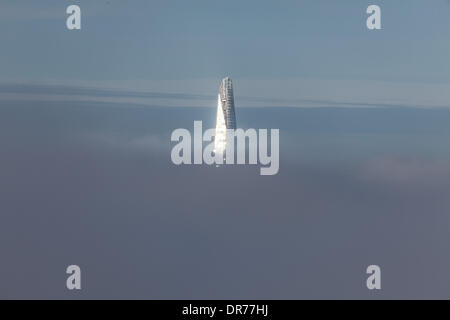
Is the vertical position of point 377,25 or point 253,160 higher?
point 377,25

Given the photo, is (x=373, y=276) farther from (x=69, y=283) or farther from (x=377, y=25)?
(x=69, y=283)

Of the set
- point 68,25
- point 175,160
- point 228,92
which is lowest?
point 175,160
